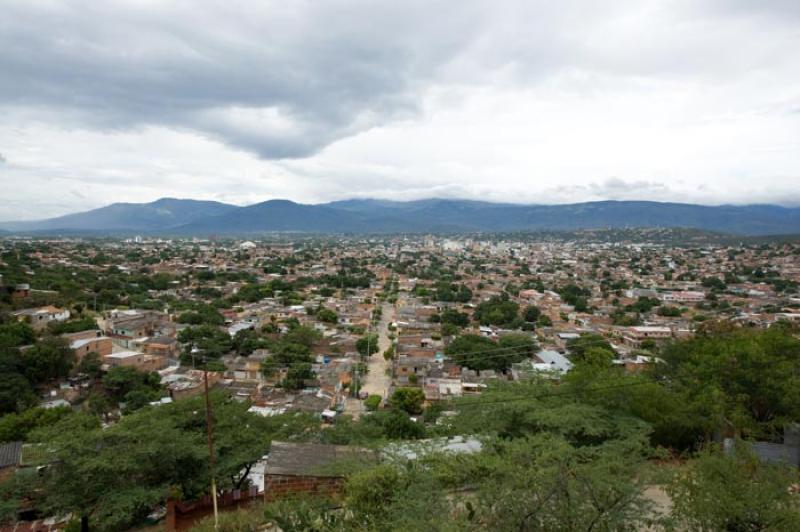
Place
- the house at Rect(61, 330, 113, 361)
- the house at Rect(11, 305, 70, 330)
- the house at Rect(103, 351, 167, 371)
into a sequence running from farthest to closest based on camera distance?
the house at Rect(11, 305, 70, 330) < the house at Rect(61, 330, 113, 361) < the house at Rect(103, 351, 167, 371)

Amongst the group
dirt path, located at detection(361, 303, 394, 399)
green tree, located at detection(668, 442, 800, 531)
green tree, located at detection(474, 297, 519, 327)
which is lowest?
dirt path, located at detection(361, 303, 394, 399)

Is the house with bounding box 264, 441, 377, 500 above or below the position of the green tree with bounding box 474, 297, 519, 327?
above

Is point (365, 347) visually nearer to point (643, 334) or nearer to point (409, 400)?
point (409, 400)

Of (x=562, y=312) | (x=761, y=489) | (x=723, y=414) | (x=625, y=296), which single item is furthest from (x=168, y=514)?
(x=625, y=296)

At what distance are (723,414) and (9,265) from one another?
2195 inches

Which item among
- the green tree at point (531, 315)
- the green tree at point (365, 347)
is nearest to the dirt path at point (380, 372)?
the green tree at point (365, 347)

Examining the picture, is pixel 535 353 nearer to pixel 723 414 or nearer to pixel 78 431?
pixel 723 414

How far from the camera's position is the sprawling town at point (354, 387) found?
264 inches

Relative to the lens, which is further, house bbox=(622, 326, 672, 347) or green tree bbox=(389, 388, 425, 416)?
house bbox=(622, 326, 672, 347)

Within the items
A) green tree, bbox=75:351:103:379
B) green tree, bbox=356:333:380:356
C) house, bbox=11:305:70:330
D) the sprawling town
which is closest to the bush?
the sprawling town

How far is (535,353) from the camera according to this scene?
2256 cm

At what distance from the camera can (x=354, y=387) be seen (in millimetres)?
19406

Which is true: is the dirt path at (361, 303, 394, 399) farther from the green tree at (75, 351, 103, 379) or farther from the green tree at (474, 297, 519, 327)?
the green tree at (75, 351, 103, 379)

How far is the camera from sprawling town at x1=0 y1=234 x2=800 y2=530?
6.70m
